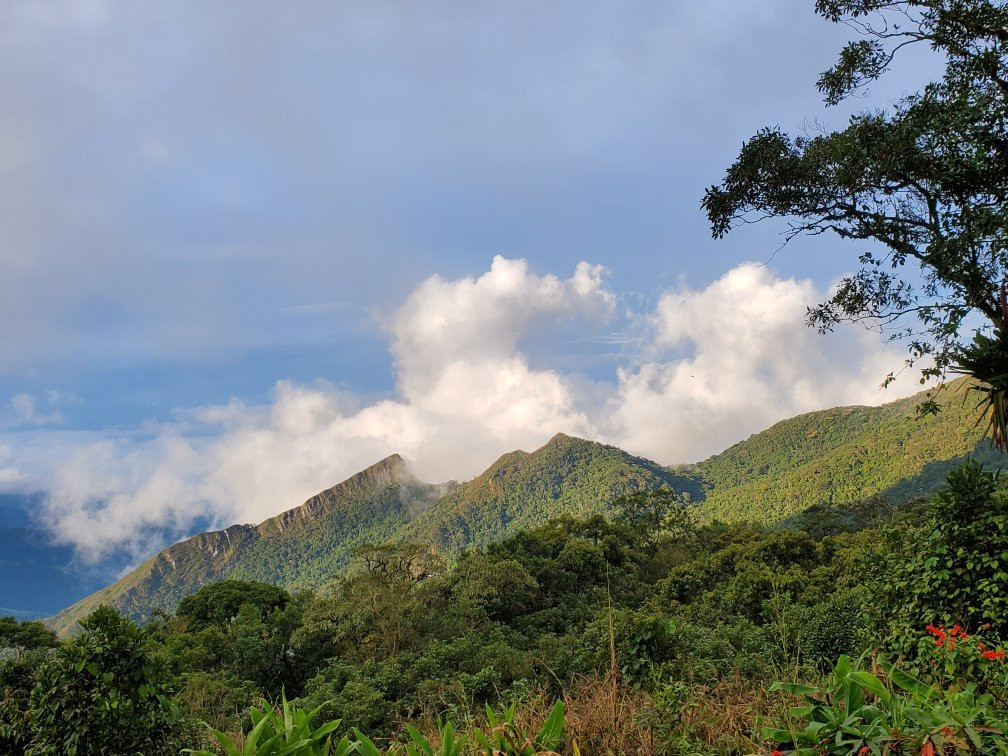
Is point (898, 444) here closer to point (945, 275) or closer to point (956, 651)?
point (945, 275)

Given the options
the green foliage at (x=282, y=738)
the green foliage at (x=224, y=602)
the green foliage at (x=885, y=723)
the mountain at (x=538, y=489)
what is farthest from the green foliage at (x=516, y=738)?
the mountain at (x=538, y=489)

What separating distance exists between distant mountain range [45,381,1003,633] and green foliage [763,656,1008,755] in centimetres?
3393

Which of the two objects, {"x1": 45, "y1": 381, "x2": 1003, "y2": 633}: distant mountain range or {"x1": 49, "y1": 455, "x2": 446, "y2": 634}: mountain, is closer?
{"x1": 45, "y1": 381, "x2": 1003, "y2": 633}: distant mountain range

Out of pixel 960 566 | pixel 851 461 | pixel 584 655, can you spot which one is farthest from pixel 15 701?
pixel 851 461

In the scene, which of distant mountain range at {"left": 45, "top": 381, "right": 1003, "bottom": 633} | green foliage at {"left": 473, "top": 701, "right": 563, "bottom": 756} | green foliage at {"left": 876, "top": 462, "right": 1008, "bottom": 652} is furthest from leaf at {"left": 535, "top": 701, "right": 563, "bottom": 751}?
distant mountain range at {"left": 45, "top": 381, "right": 1003, "bottom": 633}

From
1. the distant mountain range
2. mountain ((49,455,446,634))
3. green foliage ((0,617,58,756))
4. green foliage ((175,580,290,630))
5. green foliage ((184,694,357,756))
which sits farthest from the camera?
mountain ((49,455,446,634))

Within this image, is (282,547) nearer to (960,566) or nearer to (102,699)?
(102,699)

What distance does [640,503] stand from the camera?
32.2m

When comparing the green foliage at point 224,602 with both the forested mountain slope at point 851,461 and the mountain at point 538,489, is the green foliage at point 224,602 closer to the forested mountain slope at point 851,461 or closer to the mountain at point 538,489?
the forested mountain slope at point 851,461

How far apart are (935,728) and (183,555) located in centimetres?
14252

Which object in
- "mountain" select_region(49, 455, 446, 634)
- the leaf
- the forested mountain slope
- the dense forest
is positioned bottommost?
the forested mountain slope

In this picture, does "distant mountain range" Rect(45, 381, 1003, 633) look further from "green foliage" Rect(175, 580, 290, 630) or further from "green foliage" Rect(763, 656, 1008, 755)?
"green foliage" Rect(763, 656, 1008, 755)

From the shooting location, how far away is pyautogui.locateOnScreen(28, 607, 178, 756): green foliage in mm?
4309

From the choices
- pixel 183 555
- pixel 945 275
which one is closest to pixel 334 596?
pixel 945 275
